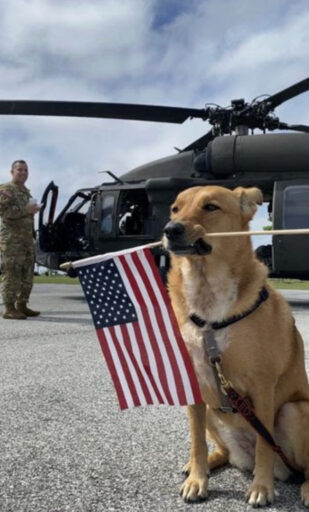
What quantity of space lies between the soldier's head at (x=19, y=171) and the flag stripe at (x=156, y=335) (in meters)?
5.91

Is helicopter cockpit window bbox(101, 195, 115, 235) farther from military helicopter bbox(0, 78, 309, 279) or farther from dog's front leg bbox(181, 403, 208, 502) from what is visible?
dog's front leg bbox(181, 403, 208, 502)

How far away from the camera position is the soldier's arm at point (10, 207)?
24.7 feet

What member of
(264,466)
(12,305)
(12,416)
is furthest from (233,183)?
(264,466)

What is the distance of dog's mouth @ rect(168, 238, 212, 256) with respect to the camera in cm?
195

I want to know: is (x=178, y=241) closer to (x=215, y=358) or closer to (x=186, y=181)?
(x=215, y=358)

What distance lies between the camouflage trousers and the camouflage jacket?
0.12m

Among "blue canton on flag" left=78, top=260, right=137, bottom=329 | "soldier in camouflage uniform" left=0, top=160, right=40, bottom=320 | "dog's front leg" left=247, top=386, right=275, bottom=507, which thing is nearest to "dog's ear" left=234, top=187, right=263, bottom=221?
"blue canton on flag" left=78, top=260, right=137, bottom=329

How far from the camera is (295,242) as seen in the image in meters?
9.12

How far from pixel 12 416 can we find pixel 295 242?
23.1 ft

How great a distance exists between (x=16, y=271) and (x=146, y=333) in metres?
5.88

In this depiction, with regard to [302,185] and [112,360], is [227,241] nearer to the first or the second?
[112,360]

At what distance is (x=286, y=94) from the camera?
9.34m

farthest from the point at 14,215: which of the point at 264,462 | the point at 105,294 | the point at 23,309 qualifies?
the point at 264,462

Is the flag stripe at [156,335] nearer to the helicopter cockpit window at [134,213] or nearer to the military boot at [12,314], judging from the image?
the military boot at [12,314]
